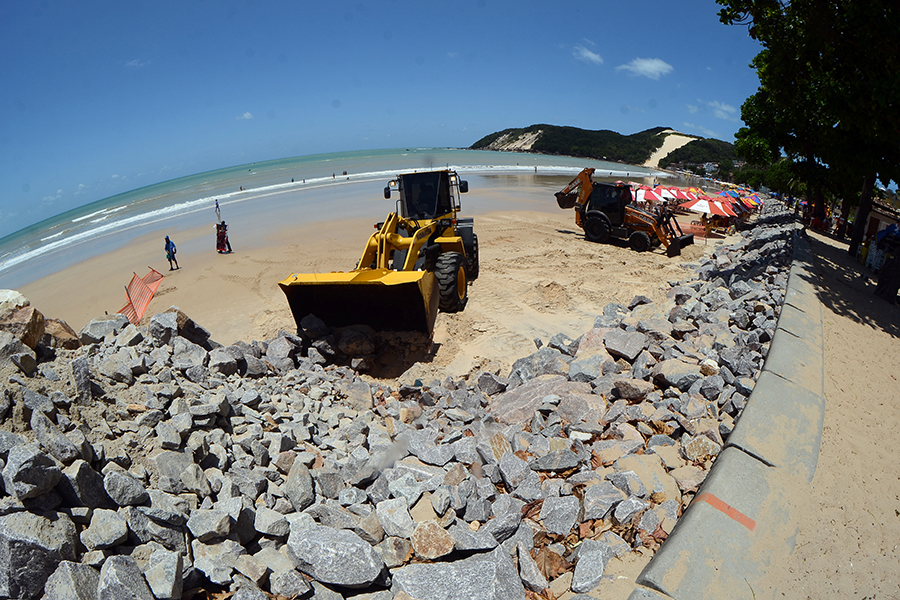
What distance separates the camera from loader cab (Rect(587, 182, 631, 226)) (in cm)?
1617

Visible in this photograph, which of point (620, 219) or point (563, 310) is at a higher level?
point (620, 219)

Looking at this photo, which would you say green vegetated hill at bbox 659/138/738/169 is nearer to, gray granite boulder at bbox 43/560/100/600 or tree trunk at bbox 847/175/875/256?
tree trunk at bbox 847/175/875/256

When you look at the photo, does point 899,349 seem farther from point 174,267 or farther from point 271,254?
point 174,267

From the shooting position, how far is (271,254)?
16297 mm

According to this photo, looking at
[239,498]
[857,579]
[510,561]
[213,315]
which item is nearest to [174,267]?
[213,315]

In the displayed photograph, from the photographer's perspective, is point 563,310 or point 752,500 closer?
point 752,500

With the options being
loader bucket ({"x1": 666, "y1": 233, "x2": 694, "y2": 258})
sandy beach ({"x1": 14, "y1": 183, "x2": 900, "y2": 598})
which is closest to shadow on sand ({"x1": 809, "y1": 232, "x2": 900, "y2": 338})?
sandy beach ({"x1": 14, "y1": 183, "x2": 900, "y2": 598})

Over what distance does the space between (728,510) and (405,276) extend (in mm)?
4636

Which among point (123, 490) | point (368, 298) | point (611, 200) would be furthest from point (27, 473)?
point (611, 200)

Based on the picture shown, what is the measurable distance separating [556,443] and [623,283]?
332 inches

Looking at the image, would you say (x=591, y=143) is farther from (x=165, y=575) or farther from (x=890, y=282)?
(x=165, y=575)

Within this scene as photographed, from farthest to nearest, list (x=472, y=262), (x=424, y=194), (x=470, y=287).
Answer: (x=472, y=262)
(x=470, y=287)
(x=424, y=194)

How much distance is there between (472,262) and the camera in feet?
36.2

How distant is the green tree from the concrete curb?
526 centimetres
